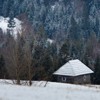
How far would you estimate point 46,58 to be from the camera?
55.1 m

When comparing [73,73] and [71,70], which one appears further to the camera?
[71,70]

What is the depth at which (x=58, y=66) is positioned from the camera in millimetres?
57188

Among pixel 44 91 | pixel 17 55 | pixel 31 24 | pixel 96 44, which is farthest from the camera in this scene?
pixel 31 24

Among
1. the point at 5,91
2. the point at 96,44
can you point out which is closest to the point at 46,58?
the point at 5,91

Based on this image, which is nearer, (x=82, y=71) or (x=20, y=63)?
(x=20, y=63)

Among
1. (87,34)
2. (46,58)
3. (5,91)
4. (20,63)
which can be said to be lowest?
(87,34)

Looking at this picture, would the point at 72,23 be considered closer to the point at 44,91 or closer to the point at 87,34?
the point at 87,34

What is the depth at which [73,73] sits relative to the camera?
5400cm

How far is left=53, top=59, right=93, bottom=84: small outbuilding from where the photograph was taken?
54.2 m

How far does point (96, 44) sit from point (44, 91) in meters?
130

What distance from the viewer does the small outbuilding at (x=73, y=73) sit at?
54.2 meters

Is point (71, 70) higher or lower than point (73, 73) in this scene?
higher

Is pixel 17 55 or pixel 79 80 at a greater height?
pixel 17 55

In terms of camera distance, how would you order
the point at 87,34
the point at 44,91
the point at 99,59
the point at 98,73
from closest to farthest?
the point at 44,91, the point at 98,73, the point at 99,59, the point at 87,34
